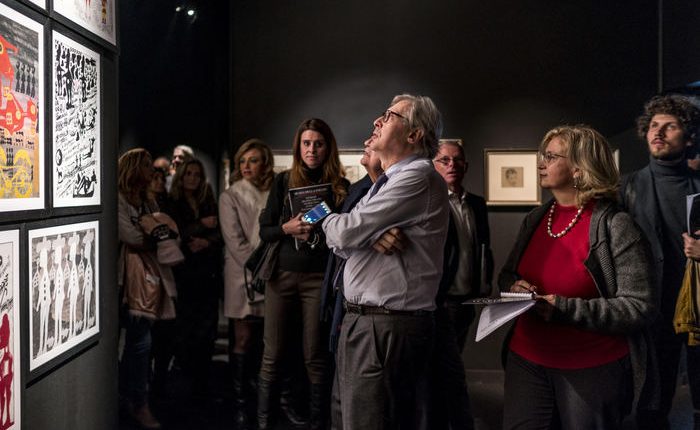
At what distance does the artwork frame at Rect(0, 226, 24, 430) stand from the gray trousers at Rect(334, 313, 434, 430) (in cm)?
106

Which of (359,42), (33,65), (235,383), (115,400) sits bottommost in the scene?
(235,383)

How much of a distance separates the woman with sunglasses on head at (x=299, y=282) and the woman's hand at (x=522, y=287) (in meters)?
1.63

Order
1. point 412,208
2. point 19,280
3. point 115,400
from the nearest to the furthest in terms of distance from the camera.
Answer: point 19,280, point 412,208, point 115,400

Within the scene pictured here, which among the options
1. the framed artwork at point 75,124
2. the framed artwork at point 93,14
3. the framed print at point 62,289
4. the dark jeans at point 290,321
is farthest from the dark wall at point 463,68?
the framed print at point 62,289

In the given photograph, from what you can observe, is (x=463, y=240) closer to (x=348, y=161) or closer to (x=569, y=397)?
(x=348, y=161)

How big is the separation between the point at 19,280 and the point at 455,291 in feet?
8.86

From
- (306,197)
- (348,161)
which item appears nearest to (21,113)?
(306,197)

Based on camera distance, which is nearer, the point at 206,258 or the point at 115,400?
the point at 115,400

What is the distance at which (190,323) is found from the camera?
187 inches

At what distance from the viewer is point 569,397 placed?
2184 millimetres

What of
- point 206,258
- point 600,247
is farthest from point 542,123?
point 600,247

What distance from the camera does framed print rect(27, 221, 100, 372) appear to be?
2.19 m

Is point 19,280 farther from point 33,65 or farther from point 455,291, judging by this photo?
point 455,291

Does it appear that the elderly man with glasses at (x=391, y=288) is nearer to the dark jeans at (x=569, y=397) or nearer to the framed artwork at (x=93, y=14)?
the dark jeans at (x=569, y=397)
